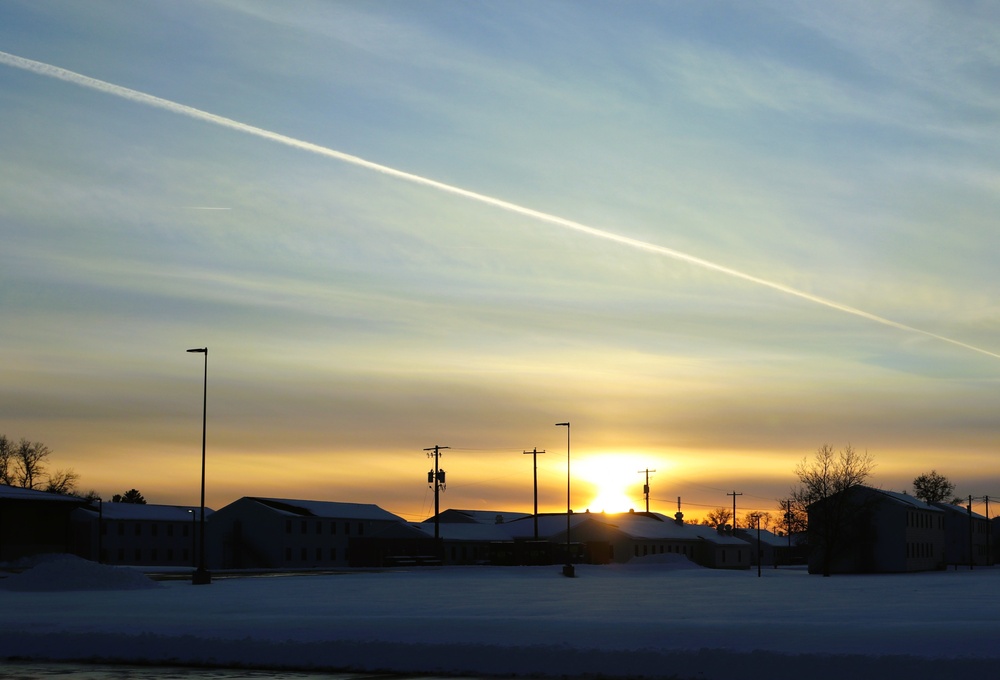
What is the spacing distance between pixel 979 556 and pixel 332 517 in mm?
90337

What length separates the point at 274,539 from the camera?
130250 millimetres

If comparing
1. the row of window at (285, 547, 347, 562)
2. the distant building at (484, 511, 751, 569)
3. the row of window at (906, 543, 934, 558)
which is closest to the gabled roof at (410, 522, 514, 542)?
the distant building at (484, 511, 751, 569)

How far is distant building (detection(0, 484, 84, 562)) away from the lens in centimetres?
9569

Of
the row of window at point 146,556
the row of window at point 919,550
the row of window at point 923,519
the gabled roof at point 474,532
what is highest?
the row of window at point 923,519

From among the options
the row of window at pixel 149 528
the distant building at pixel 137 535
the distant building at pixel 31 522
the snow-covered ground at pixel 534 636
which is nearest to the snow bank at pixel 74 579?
the snow-covered ground at pixel 534 636

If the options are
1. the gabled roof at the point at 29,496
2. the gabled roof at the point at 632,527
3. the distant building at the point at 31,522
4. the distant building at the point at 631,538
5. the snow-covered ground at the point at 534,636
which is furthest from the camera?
the gabled roof at the point at 632,527

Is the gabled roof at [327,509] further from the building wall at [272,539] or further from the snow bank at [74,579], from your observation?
the snow bank at [74,579]

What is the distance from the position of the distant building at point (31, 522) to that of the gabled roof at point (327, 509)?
3382 cm

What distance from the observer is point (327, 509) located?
462 feet

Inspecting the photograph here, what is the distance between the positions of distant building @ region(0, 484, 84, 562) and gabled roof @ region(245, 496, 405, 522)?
33817 mm

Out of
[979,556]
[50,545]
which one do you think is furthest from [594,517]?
[50,545]

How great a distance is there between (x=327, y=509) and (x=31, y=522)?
47129mm

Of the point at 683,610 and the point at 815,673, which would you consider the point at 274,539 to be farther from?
the point at 815,673

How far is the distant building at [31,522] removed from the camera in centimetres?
9569
